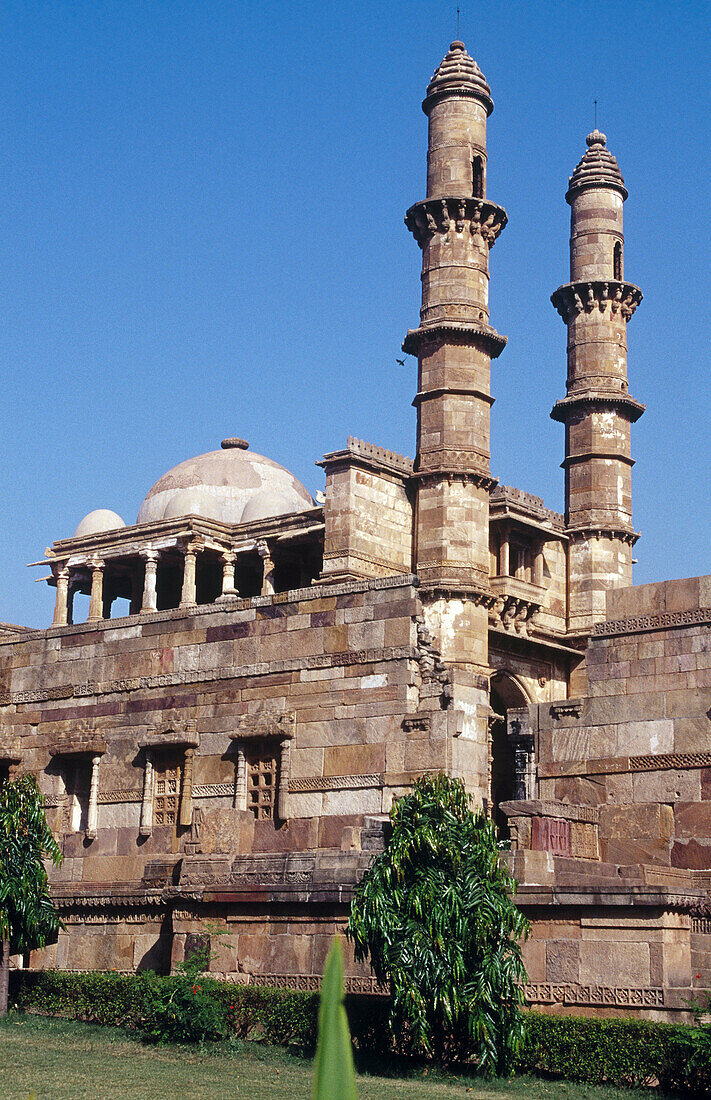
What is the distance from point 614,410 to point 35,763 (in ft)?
61.9

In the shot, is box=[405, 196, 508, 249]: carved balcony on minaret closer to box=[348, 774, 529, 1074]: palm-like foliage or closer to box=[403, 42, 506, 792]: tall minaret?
box=[403, 42, 506, 792]: tall minaret

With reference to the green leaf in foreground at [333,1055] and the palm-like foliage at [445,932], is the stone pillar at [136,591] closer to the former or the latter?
the palm-like foliage at [445,932]

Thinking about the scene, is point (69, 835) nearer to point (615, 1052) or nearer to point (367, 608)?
point (367, 608)

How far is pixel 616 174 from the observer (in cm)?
3525

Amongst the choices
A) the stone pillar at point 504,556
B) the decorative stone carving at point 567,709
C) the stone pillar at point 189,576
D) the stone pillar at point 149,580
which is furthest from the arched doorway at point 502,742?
the decorative stone carving at point 567,709

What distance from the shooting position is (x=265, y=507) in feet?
118

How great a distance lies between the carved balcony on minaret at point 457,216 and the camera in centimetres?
3052

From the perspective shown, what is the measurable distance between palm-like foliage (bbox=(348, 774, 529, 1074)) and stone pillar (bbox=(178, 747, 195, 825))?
18.7ft

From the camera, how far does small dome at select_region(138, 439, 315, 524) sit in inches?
1441

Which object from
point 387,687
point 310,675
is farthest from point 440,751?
point 310,675

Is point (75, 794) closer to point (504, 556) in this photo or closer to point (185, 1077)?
point (185, 1077)

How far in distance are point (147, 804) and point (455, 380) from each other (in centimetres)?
1442

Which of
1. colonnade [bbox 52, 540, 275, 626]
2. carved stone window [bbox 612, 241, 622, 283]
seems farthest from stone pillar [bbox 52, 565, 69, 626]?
carved stone window [bbox 612, 241, 622, 283]

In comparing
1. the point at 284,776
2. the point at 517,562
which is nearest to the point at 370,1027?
the point at 284,776
